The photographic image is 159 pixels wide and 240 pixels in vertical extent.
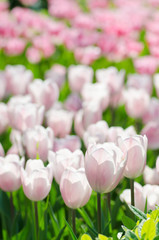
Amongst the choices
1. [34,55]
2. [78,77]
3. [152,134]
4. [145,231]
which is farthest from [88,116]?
[34,55]

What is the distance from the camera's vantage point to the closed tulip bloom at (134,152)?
1377mm

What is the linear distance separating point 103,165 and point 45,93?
112 cm

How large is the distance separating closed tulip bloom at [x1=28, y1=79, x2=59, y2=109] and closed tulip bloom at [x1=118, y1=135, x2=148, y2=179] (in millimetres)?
1021

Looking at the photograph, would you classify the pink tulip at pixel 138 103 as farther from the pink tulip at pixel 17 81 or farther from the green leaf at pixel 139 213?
the green leaf at pixel 139 213

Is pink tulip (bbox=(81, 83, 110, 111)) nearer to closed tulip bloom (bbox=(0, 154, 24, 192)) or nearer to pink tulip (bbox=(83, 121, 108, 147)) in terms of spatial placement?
pink tulip (bbox=(83, 121, 108, 147))

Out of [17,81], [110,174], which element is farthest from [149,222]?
[17,81]

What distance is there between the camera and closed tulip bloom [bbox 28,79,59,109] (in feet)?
7.75

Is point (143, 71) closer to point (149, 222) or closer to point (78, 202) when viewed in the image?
point (78, 202)

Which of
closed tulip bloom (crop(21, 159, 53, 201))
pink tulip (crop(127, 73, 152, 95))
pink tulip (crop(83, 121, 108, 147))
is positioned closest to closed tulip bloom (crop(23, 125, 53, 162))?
pink tulip (crop(83, 121, 108, 147))

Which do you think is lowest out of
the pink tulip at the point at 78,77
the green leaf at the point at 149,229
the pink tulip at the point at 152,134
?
the pink tulip at the point at 78,77

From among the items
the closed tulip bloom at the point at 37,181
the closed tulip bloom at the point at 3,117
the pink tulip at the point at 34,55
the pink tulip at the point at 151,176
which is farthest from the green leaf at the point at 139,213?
the pink tulip at the point at 34,55

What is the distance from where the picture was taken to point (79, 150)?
1.53 metres

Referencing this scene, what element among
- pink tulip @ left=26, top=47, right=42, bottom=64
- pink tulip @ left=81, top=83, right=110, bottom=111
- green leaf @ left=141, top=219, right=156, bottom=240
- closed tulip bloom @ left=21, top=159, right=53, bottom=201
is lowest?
pink tulip @ left=26, top=47, right=42, bottom=64

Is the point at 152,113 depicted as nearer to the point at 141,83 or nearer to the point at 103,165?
the point at 141,83
